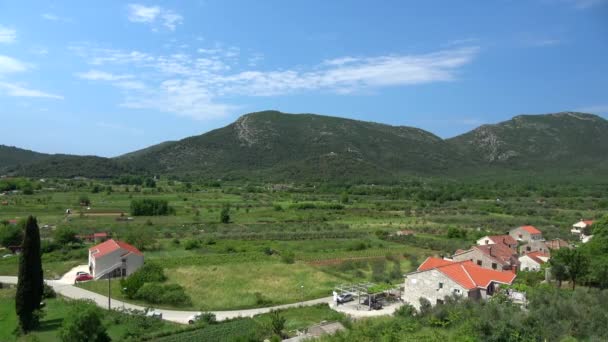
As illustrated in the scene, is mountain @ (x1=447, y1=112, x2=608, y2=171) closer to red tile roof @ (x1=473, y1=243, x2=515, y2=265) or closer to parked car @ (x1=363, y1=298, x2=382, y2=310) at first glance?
red tile roof @ (x1=473, y1=243, x2=515, y2=265)

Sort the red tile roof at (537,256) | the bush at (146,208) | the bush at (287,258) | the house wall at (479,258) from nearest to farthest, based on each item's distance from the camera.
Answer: the house wall at (479,258), the red tile roof at (537,256), the bush at (287,258), the bush at (146,208)

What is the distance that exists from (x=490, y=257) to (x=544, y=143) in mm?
160591

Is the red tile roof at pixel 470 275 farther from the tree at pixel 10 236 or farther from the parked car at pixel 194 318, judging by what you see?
the tree at pixel 10 236

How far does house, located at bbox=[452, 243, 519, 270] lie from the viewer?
34.5 meters

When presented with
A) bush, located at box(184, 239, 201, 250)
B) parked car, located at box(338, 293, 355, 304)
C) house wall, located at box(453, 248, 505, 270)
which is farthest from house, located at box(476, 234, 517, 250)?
bush, located at box(184, 239, 201, 250)

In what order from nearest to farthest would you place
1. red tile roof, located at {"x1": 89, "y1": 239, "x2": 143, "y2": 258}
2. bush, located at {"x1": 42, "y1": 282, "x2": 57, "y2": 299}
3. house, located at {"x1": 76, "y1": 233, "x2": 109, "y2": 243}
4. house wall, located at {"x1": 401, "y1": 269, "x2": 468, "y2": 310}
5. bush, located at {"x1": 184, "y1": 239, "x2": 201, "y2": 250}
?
house wall, located at {"x1": 401, "y1": 269, "x2": 468, "y2": 310}
bush, located at {"x1": 42, "y1": 282, "x2": 57, "y2": 299}
red tile roof, located at {"x1": 89, "y1": 239, "x2": 143, "y2": 258}
bush, located at {"x1": 184, "y1": 239, "x2": 201, "y2": 250}
house, located at {"x1": 76, "y1": 233, "x2": 109, "y2": 243}

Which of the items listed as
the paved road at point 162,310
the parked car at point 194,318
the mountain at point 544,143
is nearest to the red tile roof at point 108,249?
the paved road at point 162,310

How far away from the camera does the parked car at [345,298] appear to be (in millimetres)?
29620

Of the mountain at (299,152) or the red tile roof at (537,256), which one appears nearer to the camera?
the red tile roof at (537,256)

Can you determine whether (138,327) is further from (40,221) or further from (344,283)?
(40,221)

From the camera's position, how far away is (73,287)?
3259 cm

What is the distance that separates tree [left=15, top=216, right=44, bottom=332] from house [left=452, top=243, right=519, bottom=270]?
28648 millimetres

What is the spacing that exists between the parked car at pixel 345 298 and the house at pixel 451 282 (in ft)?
12.0

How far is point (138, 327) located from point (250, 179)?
→ 121873 millimetres
